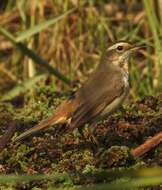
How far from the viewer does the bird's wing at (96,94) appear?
5.51m

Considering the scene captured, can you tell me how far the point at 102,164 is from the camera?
15.9ft

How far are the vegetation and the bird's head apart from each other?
422 millimetres

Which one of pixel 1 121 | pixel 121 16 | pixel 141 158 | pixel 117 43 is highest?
pixel 121 16

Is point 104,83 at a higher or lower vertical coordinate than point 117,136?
higher

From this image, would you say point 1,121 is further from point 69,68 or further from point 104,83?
point 69,68

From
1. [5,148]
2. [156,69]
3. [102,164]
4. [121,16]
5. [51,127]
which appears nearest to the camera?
[102,164]

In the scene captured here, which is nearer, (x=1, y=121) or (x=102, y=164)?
(x=102, y=164)

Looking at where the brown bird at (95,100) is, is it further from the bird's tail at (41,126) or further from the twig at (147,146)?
the twig at (147,146)

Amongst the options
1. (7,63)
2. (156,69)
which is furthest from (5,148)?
(7,63)

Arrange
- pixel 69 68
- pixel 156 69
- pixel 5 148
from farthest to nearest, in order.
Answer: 1. pixel 69 68
2. pixel 156 69
3. pixel 5 148

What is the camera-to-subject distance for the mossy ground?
4.86 metres

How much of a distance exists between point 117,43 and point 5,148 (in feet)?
5.18

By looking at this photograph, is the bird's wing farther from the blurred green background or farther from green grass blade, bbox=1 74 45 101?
the blurred green background

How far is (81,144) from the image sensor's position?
5.53 m
